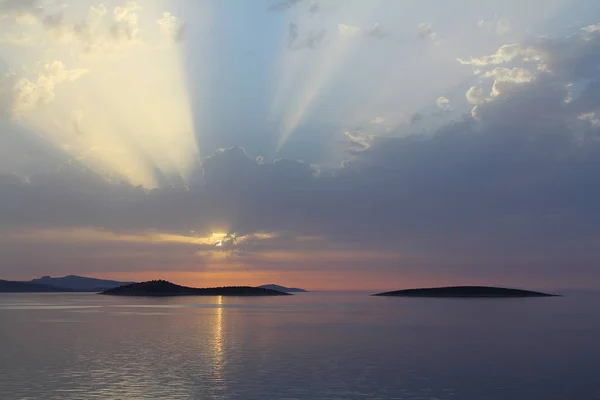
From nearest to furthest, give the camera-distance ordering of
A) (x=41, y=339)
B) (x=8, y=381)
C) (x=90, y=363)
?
(x=8, y=381) < (x=90, y=363) < (x=41, y=339)

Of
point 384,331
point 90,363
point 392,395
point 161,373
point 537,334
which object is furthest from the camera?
point 384,331

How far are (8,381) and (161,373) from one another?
38.7 ft

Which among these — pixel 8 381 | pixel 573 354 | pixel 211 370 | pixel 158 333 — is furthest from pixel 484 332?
pixel 8 381

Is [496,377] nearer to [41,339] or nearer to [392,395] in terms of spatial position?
[392,395]

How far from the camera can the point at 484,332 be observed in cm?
10319

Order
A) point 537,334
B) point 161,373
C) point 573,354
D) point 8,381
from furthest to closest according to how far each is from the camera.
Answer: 1. point 537,334
2. point 573,354
3. point 161,373
4. point 8,381

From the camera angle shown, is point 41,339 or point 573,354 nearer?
point 573,354

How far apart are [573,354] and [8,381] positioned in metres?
56.4

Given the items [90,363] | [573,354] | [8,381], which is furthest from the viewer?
[573,354]

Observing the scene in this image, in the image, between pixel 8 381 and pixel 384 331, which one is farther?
pixel 384 331

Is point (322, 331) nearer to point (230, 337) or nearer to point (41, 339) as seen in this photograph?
point (230, 337)

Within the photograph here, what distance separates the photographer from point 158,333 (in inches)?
3930

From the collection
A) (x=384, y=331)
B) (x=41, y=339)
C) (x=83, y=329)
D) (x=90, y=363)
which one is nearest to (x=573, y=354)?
(x=384, y=331)

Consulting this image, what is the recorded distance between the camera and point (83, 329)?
358ft
